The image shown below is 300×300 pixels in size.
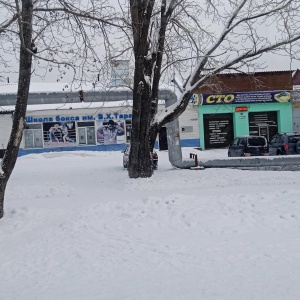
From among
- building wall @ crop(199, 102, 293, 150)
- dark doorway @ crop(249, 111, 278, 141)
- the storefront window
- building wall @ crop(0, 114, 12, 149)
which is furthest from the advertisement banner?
building wall @ crop(0, 114, 12, 149)

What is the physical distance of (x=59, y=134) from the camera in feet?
112

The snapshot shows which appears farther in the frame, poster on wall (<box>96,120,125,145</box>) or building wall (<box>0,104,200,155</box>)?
poster on wall (<box>96,120,125,145</box>)

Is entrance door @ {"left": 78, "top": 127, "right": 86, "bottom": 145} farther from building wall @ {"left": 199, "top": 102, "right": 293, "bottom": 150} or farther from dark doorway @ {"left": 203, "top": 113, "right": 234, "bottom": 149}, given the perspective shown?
dark doorway @ {"left": 203, "top": 113, "right": 234, "bottom": 149}

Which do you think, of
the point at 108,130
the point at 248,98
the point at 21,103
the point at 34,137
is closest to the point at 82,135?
the point at 108,130

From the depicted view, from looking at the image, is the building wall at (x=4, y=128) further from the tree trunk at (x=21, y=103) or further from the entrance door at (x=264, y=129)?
the tree trunk at (x=21, y=103)

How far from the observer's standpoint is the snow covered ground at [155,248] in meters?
4.78

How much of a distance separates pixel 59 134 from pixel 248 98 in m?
15.2

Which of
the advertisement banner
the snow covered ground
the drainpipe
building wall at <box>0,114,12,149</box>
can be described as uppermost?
the advertisement banner

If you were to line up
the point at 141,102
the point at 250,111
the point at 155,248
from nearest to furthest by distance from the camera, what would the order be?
the point at 155,248 < the point at 141,102 < the point at 250,111

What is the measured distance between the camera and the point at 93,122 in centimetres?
3431

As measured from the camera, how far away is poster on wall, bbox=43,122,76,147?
33.9 metres

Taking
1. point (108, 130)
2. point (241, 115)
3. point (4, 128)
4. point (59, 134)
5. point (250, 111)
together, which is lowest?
point (59, 134)

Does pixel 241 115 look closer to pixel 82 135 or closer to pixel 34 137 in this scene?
pixel 82 135

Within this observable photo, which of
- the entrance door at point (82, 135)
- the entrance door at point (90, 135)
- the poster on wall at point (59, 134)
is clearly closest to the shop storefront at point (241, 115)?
the entrance door at point (90, 135)
